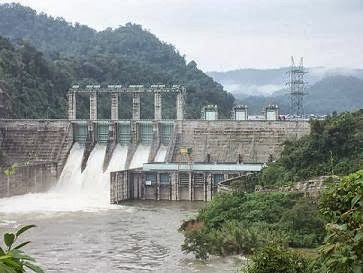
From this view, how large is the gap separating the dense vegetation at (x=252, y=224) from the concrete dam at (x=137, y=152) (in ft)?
35.2

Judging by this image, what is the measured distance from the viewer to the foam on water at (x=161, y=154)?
40.8 meters

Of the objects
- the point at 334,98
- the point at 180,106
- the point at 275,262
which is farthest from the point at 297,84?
the point at 334,98

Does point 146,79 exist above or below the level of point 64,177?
above

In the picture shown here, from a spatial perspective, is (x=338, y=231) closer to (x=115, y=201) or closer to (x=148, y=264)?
(x=148, y=264)

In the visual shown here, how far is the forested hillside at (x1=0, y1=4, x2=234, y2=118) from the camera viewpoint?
67.9 metres

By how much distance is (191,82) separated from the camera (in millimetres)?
81250

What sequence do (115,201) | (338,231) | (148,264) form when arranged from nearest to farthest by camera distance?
(338,231), (148,264), (115,201)

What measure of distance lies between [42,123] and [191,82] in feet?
128

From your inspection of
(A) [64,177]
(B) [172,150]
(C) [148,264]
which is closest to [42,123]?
(A) [64,177]

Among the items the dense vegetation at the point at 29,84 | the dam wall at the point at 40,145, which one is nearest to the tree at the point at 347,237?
the dam wall at the point at 40,145

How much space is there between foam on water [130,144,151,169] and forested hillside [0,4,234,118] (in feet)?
45.2

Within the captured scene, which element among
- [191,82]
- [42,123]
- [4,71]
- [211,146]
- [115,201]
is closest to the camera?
[115,201]

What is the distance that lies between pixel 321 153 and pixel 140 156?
13026 mm

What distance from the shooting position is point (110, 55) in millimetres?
76000
